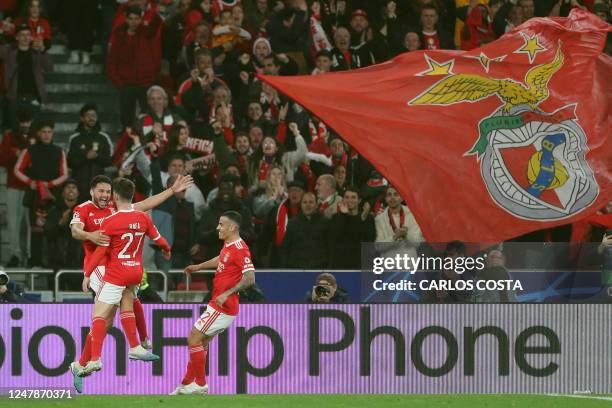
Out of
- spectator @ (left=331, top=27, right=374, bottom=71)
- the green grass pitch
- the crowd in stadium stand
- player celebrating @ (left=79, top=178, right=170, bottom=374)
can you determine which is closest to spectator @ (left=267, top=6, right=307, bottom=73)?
the crowd in stadium stand

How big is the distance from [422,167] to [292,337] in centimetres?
230

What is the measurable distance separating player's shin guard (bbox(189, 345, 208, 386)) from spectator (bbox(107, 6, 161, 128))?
7324 millimetres

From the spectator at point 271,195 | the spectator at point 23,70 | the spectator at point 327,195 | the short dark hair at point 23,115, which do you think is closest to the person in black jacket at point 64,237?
the short dark hair at point 23,115

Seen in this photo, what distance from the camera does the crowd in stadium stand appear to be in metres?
19.2

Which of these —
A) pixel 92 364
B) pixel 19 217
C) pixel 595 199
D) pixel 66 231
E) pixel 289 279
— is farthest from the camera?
pixel 19 217

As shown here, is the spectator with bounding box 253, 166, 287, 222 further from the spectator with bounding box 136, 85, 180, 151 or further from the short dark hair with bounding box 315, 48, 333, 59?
the short dark hair with bounding box 315, 48, 333, 59

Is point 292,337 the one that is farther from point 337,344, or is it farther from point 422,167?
point 422,167

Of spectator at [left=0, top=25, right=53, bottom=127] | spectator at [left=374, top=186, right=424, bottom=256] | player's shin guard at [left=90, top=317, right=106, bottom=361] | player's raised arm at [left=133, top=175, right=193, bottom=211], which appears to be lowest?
player's shin guard at [left=90, top=317, right=106, bottom=361]

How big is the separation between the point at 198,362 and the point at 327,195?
14.8 feet

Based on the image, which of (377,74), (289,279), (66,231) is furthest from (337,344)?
(66,231)

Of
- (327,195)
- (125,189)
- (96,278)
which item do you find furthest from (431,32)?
(125,189)

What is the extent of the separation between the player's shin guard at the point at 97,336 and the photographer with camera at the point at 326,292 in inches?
114

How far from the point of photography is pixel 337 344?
16.6m

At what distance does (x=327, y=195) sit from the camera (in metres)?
19.4
